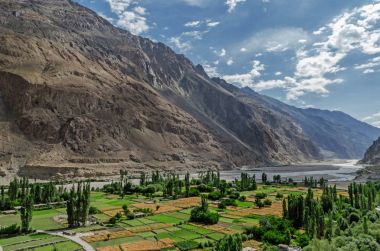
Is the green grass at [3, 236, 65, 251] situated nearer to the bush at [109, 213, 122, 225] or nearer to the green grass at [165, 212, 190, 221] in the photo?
the bush at [109, 213, 122, 225]

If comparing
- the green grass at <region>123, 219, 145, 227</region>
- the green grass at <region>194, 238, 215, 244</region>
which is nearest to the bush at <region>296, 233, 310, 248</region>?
the green grass at <region>194, 238, 215, 244</region>

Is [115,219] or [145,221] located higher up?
[115,219]

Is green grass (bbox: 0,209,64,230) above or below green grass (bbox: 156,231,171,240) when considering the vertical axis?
above

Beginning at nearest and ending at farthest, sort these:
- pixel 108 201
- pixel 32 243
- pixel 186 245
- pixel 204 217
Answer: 1. pixel 186 245
2. pixel 32 243
3. pixel 204 217
4. pixel 108 201

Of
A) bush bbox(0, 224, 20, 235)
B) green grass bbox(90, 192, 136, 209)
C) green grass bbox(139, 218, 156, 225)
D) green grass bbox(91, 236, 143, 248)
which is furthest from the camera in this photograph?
green grass bbox(90, 192, 136, 209)

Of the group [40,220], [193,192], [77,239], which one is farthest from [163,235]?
[193,192]

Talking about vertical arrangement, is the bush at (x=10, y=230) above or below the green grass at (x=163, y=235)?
above

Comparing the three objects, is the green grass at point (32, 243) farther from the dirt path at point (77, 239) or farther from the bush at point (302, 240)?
the bush at point (302, 240)

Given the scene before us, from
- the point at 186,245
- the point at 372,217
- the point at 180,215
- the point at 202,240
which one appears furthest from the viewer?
the point at 180,215

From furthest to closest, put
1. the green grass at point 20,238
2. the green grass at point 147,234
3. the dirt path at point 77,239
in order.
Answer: the green grass at point 147,234 < the green grass at point 20,238 < the dirt path at point 77,239

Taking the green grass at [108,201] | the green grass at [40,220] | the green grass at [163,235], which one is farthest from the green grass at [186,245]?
the green grass at [108,201]

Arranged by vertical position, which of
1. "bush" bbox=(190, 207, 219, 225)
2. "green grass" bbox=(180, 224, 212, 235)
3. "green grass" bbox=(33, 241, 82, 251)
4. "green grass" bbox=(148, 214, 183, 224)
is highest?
"bush" bbox=(190, 207, 219, 225)

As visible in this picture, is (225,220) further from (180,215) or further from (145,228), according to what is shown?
(145,228)
